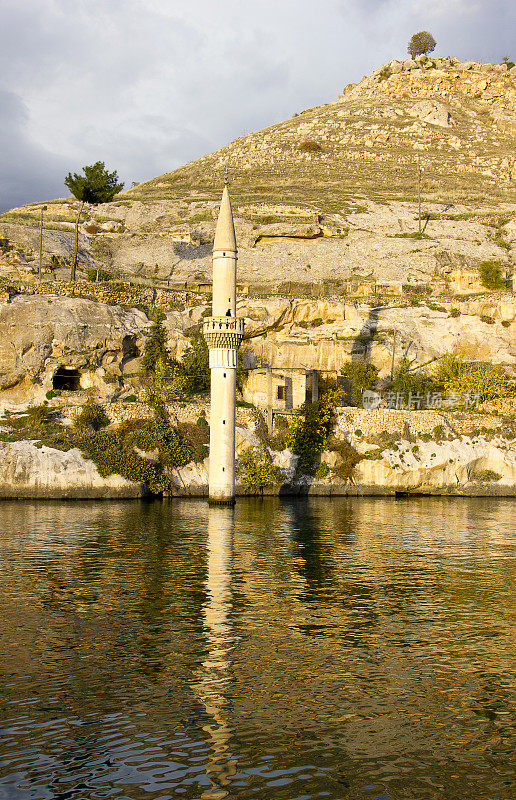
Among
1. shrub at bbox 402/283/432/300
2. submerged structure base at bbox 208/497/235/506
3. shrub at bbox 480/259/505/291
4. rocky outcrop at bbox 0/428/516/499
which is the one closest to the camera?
submerged structure base at bbox 208/497/235/506

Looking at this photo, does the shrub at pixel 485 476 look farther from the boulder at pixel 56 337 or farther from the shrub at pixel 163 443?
the boulder at pixel 56 337

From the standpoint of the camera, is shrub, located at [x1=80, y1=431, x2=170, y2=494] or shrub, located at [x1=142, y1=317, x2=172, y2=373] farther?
shrub, located at [x1=142, y1=317, x2=172, y2=373]

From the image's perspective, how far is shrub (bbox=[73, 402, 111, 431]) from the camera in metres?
43.9

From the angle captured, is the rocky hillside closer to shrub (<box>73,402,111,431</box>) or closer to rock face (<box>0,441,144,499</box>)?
shrub (<box>73,402,111,431</box>)

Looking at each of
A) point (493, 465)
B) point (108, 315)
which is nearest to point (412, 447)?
point (493, 465)

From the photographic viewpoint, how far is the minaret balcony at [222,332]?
4094cm

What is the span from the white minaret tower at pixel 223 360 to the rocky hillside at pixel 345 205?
25.6m

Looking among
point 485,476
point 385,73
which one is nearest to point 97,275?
point 485,476

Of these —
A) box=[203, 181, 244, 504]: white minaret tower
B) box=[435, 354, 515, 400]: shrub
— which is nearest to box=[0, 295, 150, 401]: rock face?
box=[203, 181, 244, 504]: white minaret tower

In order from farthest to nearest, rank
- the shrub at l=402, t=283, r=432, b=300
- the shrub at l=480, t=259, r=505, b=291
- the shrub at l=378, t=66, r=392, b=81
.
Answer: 1. the shrub at l=378, t=66, r=392, b=81
2. the shrub at l=480, t=259, r=505, b=291
3. the shrub at l=402, t=283, r=432, b=300

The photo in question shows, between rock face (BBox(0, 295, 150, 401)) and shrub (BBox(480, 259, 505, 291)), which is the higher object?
shrub (BBox(480, 259, 505, 291))

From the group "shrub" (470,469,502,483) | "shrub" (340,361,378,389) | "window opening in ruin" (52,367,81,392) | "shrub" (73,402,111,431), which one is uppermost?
"shrub" (340,361,378,389)

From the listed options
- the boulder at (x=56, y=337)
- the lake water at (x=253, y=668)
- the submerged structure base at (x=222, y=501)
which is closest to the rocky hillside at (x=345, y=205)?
the boulder at (x=56, y=337)

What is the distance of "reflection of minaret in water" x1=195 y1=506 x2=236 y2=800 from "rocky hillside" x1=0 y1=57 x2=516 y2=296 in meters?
43.7
